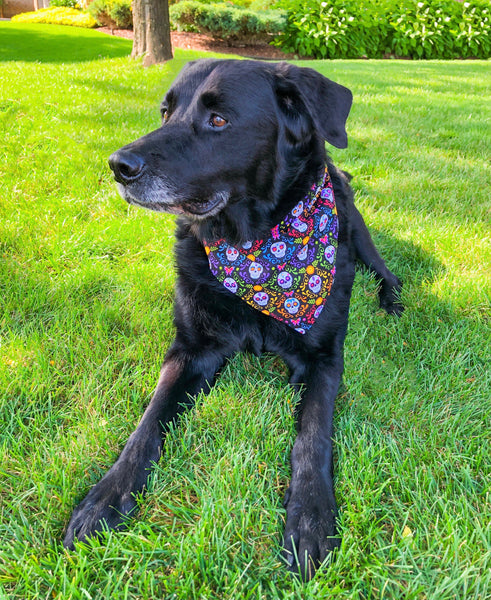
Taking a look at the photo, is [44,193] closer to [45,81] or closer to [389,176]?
[389,176]

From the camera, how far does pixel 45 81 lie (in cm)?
650

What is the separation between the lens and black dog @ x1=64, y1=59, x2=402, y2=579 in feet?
5.19

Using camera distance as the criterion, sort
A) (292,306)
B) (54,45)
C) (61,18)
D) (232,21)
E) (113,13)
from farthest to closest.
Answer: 1. (61,18)
2. (113,13)
3. (232,21)
4. (54,45)
5. (292,306)

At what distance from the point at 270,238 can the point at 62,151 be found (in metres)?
2.94

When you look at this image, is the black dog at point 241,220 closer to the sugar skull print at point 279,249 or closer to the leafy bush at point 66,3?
the sugar skull print at point 279,249

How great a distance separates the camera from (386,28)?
1389cm

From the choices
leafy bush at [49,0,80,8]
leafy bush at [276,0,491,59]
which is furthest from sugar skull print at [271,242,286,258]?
leafy bush at [49,0,80,8]

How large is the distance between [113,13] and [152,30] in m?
9.03

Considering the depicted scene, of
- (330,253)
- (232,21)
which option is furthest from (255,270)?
(232,21)

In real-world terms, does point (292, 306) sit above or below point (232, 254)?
below

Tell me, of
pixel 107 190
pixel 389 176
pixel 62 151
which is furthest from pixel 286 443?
pixel 62 151

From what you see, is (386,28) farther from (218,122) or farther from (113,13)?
(218,122)

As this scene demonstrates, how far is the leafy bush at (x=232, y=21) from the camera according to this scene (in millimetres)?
13523

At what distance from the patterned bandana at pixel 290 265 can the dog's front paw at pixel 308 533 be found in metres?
0.72
